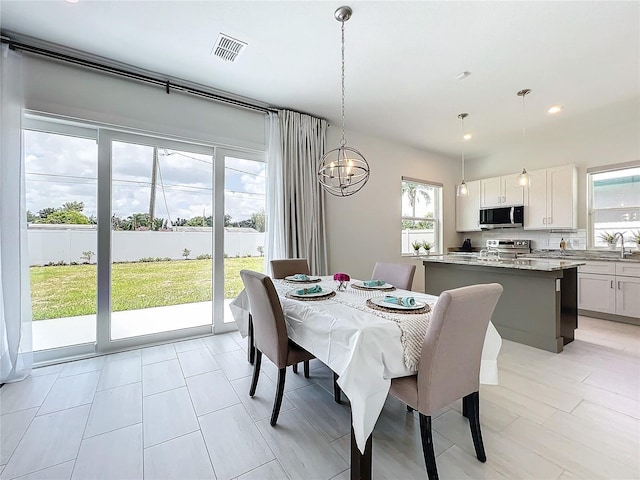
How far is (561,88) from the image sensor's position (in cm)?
308

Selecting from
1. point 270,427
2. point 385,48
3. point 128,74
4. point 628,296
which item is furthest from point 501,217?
point 128,74

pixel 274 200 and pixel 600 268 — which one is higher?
pixel 274 200

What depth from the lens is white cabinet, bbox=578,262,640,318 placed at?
3.62 m

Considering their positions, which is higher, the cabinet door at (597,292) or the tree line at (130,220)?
the tree line at (130,220)

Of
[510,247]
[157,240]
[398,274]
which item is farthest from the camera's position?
[510,247]

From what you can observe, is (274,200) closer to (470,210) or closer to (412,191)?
(412,191)

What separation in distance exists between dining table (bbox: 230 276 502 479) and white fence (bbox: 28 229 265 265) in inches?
74.2

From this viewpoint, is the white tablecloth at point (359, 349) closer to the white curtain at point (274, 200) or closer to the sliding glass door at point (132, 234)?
the white curtain at point (274, 200)

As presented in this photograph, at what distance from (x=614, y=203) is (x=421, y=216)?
270 centimetres

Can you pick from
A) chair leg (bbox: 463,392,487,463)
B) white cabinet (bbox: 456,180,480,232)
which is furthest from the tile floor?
white cabinet (bbox: 456,180,480,232)

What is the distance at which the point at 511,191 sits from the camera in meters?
4.95

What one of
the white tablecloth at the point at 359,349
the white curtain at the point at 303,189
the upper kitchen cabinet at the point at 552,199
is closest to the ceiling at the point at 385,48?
the white curtain at the point at 303,189

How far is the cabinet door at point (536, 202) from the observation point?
4.58 m

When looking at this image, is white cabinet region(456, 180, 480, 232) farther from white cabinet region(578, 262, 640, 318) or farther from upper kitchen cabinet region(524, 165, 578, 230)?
white cabinet region(578, 262, 640, 318)
